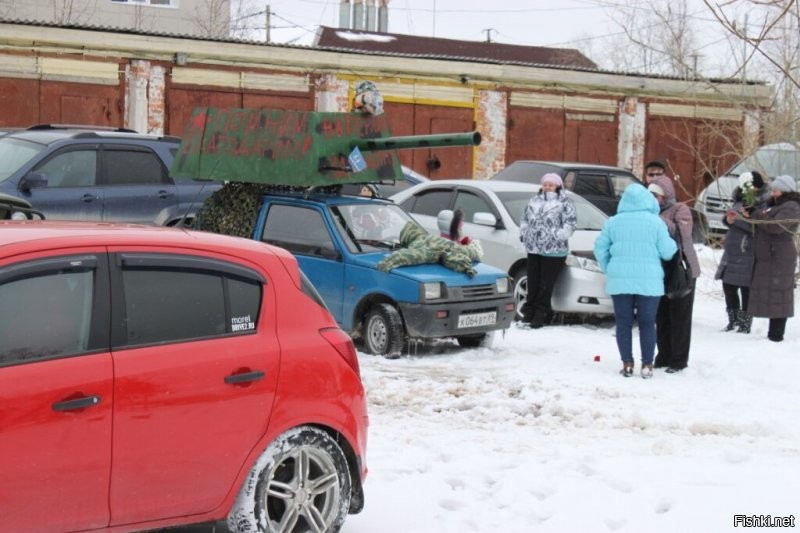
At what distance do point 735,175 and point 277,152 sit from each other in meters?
13.7

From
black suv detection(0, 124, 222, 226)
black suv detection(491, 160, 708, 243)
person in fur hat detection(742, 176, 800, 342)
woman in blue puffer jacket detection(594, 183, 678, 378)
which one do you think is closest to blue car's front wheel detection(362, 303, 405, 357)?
woman in blue puffer jacket detection(594, 183, 678, 378)

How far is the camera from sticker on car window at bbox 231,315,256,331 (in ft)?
17.4

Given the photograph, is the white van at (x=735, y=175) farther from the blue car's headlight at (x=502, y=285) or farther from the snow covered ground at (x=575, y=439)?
the blue car's headlight at (x=502, y=285)

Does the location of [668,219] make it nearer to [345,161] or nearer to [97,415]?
[345,161]

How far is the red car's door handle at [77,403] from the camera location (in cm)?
454

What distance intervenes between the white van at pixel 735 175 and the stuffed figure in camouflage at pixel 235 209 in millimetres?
7398

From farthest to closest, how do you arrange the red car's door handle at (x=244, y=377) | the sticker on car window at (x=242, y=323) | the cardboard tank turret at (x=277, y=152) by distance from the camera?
the cardboard tank turret at (x=277, y=152) → the sticker on car window at (x=242, y=323) → the red car's door handle at (x=244, y=377)

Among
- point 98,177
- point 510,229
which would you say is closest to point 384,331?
point 510,229

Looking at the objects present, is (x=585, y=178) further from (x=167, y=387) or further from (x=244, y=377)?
(x=167, y=387)

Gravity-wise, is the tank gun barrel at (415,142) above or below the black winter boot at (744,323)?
above

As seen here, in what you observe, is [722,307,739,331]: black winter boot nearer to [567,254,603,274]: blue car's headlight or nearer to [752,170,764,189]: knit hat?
[752,170,764,189]: knit hat

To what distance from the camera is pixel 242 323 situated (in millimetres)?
5316

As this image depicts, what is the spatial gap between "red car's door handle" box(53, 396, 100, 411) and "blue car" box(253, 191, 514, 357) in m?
6.20

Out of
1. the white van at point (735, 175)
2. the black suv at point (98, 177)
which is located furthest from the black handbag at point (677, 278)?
the black suv at point (98, 177)
